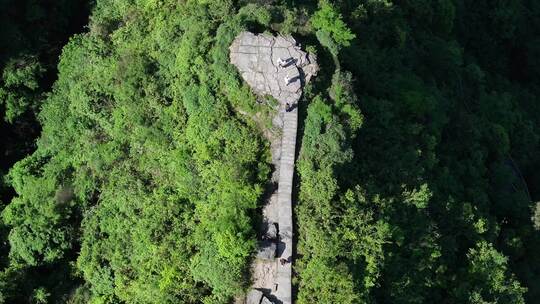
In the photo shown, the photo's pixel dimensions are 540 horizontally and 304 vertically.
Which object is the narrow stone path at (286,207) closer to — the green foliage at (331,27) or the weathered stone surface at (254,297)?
the weathered stone surface at (254,297)

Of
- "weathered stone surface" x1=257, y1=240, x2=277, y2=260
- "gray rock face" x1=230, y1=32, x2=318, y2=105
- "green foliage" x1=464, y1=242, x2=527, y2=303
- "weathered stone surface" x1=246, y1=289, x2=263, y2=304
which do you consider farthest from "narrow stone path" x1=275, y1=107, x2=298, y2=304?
"green foliage" x1=464, y1=242, x2=527, y2=303

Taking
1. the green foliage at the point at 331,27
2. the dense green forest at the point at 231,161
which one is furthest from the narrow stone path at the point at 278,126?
the green foliage at the point at 331,27

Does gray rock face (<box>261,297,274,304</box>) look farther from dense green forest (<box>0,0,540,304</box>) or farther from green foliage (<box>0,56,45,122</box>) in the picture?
green foliage (<box>0,56,45,122</box>)

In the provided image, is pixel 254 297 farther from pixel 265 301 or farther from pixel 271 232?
pixel 271 232

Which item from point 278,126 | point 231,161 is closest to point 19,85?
point 231,161

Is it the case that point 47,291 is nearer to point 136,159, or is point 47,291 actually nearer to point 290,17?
point 136,159

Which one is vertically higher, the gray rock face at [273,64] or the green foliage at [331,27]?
the green foliage at [331,27]

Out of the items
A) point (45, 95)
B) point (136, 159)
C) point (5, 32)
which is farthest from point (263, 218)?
point (5, 32)
